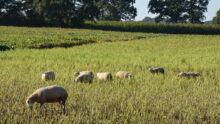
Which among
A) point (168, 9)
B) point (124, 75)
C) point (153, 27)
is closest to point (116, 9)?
point (168, 9)

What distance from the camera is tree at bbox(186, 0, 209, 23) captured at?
310 feet

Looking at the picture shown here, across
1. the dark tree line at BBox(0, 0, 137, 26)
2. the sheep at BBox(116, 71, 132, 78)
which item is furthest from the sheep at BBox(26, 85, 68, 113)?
the dark tree line at BBox(0, 0, 137, 26)

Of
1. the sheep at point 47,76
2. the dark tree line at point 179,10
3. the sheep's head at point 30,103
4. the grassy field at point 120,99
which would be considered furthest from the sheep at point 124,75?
the dark tree line at point 179,10

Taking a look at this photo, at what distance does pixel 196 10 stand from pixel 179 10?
16.9 feet

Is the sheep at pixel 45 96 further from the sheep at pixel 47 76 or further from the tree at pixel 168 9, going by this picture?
the tree at pixel 168 9

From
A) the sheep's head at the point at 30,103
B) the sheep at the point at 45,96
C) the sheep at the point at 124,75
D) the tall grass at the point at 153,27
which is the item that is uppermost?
the sheep at the point at 45,96

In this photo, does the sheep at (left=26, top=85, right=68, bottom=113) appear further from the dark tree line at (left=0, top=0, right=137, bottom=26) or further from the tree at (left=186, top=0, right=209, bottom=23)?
the tree at (left=186, top=0, right=209, bottom=23)

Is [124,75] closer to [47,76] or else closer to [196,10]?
[47,76]

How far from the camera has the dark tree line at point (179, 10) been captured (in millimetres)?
93688

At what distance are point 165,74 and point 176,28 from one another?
5799 cm

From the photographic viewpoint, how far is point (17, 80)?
10109mm

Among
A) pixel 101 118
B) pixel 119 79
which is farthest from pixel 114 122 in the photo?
pixel 119 79

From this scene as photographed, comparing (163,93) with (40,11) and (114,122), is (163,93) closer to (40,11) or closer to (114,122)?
(114,122)

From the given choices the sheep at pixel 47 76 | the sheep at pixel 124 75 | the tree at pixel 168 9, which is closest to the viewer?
the sheep at pixel 47 76
